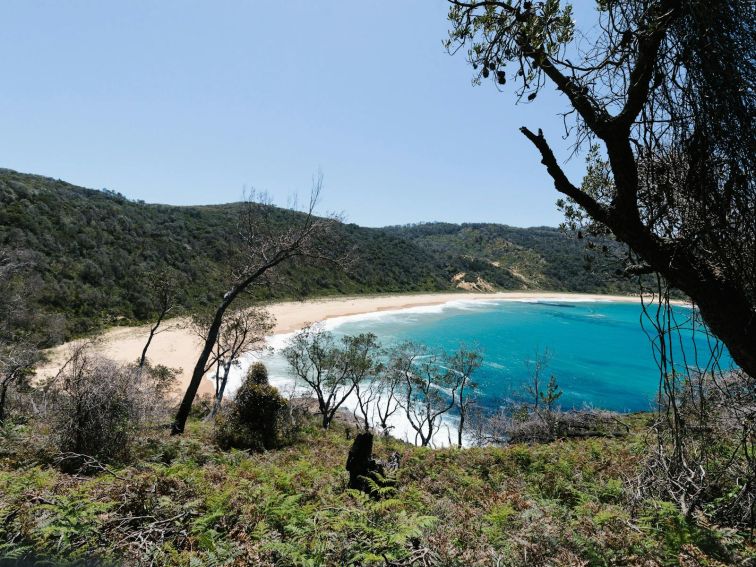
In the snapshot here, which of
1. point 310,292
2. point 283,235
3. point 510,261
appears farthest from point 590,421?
point 510,261

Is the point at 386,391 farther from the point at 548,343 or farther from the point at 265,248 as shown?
the point at 548,343

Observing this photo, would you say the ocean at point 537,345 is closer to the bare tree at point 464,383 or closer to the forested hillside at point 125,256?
the bare tree at point 464,383

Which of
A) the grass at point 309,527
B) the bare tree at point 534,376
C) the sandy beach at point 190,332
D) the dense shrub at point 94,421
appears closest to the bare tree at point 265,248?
the dense shrub at point 94,421

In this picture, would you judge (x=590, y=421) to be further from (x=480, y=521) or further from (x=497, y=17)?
(x=497, y=17)

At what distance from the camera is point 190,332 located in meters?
25.6

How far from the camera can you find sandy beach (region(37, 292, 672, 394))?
29.8 m

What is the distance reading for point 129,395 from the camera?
321 inches

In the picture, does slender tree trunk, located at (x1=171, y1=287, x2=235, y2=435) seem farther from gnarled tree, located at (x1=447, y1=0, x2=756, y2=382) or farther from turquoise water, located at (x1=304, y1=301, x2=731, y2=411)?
turquoise water, located at (x1=304, y1=301, x2=731, y2=411)

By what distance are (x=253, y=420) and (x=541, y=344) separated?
2219 inches

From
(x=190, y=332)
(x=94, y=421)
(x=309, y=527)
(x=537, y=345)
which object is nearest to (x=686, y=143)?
(x=309, y=527)

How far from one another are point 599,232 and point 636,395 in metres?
41.7

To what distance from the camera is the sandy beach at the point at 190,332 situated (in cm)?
2978

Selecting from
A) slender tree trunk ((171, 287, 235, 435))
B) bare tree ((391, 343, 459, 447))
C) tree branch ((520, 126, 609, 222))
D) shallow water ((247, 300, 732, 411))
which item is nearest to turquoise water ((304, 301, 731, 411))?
shallow water ((247, 300, 732, 411))

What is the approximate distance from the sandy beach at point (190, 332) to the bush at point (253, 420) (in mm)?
13015
